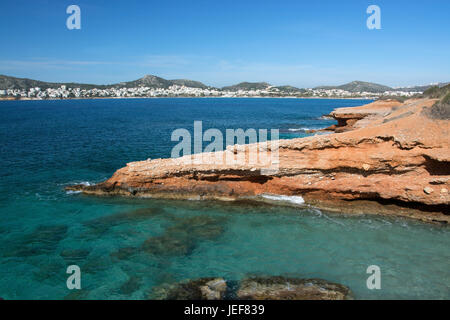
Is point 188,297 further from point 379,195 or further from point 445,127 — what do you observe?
point 445,127

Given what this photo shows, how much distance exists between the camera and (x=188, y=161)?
16.9 m

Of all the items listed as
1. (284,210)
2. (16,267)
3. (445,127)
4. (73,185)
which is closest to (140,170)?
(73,185)

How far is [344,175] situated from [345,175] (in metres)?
0.05

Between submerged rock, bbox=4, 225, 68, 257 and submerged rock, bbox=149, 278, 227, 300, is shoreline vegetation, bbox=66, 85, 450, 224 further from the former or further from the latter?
submerged rock, bbox=149, 278, 227, 300

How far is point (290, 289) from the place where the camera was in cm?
923

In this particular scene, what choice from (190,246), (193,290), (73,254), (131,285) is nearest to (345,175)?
(190,246)

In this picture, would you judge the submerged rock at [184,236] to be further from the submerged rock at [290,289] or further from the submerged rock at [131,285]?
the submerged rock at [290,289]

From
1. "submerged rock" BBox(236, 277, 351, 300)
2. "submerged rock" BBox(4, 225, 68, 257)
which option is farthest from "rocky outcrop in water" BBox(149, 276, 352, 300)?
"submerged rock" BBox(4, 225, 68, 257)

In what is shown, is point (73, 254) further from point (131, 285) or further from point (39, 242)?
point (131, 285)

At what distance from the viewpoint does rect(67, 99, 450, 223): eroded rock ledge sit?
14.3 meters

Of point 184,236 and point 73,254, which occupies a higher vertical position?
point 184,236

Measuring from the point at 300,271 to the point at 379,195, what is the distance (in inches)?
301
